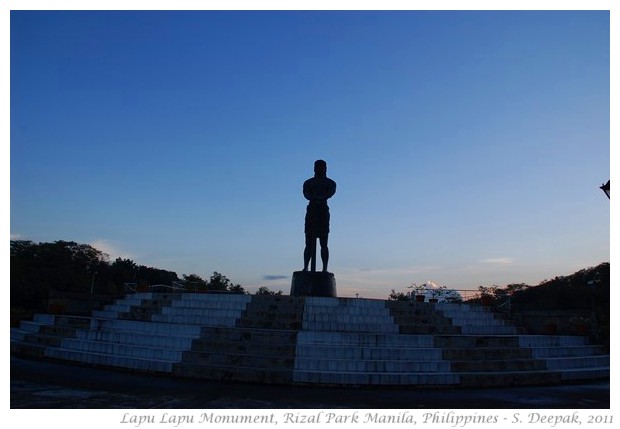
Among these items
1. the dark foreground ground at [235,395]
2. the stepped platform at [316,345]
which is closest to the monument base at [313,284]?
the stepped platform at [316,345]

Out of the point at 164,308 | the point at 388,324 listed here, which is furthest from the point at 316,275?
the point at 164,308

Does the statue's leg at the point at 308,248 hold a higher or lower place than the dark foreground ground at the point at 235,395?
higher

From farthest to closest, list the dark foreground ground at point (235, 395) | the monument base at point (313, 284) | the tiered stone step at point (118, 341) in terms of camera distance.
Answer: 1. the monument base at point (313, 284)
2. the tiered stone step at point (118, 341)
3. the dark foreground ground at point (235, 395)

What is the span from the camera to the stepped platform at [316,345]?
8.03m

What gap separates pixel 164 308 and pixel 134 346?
319 cm

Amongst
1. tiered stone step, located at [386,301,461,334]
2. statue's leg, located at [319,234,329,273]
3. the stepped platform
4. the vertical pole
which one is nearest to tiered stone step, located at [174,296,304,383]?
the stepped platform

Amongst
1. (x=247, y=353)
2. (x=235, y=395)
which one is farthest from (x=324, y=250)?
(x=235, y=395)

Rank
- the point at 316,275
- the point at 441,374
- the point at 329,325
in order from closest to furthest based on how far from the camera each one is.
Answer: the point at 441,374
the point at 329,325
the point at 316,275

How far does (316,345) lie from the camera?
866 centimetres

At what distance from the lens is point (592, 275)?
50.9 m

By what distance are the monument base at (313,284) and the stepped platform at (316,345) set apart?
100 inches

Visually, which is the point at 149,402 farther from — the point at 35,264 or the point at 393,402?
the point at 35,264

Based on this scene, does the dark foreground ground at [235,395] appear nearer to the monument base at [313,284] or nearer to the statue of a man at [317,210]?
the monument base at [313,284]
